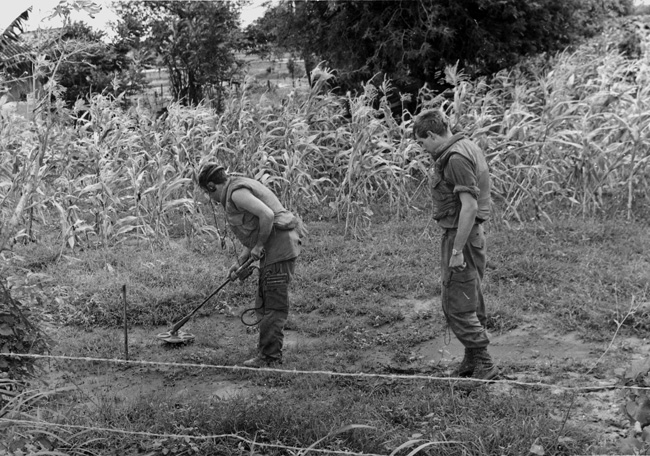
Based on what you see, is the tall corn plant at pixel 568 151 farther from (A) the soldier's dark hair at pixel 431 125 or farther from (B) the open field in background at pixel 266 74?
(B) the open field in background at pixel 266 74

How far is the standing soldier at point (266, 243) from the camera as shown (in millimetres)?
5441

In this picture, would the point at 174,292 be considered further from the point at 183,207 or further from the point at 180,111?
the point at 180,111

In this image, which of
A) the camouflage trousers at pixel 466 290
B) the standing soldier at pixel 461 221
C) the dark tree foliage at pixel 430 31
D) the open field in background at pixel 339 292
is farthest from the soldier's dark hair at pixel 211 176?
the dark tree foliage at pixel 430 31

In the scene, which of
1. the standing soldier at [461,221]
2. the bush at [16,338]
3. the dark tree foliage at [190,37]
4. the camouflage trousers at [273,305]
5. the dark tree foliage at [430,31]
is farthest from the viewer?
the dark tree foliage at [190,37]

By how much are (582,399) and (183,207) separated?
195 inches

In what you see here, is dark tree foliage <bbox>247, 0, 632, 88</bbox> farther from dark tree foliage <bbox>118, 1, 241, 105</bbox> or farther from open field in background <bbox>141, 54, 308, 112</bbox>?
open field in background <bbox>141, 54, 308, 112</bbox>

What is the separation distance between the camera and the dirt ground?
16.0 ft

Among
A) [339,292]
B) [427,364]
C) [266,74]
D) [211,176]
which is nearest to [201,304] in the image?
[211,176]

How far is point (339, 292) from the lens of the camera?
23.0ft

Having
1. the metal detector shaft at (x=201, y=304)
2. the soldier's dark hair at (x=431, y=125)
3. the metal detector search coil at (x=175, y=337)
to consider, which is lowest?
the metal detector search coil at (x=175, y=337)

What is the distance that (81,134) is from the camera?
8.86 metres

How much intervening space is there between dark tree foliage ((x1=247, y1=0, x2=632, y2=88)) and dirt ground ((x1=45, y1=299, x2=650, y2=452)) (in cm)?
641

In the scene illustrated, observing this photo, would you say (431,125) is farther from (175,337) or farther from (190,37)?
(190,37)

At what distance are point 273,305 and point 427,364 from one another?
1205 millimetres
